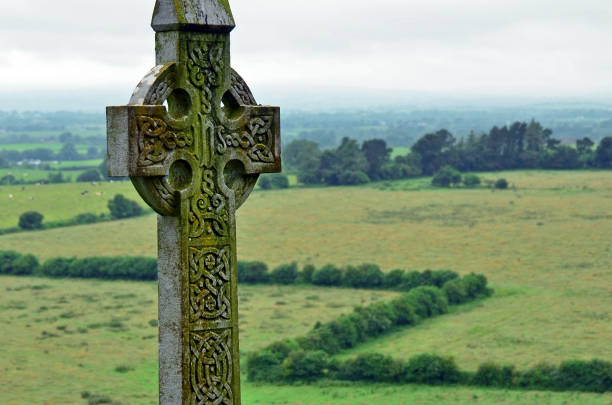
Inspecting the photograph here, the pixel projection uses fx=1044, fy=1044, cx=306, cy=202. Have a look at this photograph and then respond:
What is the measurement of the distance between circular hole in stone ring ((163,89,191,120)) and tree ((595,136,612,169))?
475 feet

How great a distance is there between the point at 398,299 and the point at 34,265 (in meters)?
34.5

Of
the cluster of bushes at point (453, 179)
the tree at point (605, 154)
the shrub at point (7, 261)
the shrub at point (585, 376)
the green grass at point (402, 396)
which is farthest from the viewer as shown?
the tree at point (605, 154)

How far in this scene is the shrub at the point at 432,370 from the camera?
5291cm

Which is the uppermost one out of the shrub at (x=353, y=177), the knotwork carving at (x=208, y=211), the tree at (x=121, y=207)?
the knotwork carving at (x=208, y=211)

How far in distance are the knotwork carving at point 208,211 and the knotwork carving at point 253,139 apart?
24 centimetres

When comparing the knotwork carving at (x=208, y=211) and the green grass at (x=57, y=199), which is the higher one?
the knotwork carving at (x=208, y=211)

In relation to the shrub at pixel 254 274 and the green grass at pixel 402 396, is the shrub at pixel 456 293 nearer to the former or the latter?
the shrub at pixel 254 274

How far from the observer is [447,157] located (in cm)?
14675

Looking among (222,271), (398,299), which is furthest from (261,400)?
(222,271)

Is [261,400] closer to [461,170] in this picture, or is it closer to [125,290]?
[125,290]

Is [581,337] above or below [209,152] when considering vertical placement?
below

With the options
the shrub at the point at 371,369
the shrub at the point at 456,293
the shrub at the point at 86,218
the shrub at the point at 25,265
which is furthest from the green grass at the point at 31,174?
the shrub at the point at 371,369

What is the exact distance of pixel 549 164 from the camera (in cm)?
14875

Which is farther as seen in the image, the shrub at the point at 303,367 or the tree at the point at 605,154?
the tree at the point at 605,154
